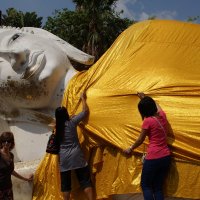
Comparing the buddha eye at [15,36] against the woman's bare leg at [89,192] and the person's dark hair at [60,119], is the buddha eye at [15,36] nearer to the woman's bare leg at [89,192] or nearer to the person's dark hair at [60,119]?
the person's dark hair at [60,119]

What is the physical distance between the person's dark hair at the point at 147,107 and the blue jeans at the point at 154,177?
0.37 metres

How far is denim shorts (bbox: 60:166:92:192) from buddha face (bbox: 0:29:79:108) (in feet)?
3.35

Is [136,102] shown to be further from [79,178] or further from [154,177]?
[79,178]

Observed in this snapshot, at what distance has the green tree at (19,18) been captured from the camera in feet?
80.5

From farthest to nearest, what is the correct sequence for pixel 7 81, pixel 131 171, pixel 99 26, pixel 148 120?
pixel 99 26 → pixel 7 81 → pixel 131 171 → pixel 148 120

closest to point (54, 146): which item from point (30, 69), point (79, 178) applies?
point (79, 178)

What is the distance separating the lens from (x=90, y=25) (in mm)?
21453

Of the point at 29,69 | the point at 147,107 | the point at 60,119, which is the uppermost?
the point at 29,69

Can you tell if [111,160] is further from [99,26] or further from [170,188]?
[99,26]

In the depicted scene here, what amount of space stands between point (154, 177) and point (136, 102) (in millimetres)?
697

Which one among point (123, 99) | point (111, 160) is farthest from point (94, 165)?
point (123, 99)

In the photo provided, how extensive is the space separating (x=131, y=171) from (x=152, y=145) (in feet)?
1.22

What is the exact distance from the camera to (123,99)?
386 centimetres

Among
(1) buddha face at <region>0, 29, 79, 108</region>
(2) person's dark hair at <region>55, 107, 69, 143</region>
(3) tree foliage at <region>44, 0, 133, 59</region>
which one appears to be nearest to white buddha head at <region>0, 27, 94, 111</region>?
(1) buddha face at <region>0, 29, 79, 108</region>
